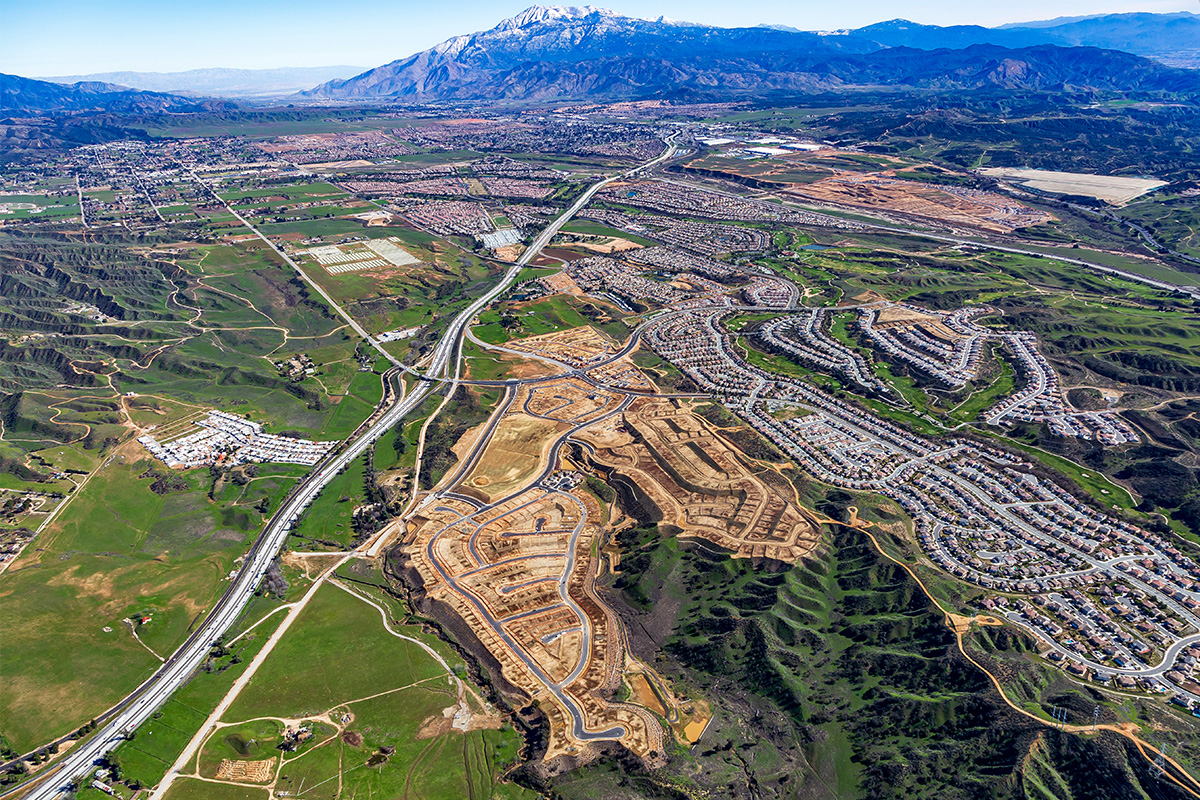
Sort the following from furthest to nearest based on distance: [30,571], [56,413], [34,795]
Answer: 1. [56,413]
2. [30,571]
3. [34,795]

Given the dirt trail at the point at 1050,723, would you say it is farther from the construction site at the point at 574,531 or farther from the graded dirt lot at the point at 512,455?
the graded dirt lot at the point at 512,455

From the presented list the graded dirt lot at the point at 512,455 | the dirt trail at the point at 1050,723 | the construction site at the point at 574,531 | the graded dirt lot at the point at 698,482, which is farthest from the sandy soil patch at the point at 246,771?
the dirt trail at the point at 1050,723

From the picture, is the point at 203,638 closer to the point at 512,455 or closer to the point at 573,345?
the point at 512,455

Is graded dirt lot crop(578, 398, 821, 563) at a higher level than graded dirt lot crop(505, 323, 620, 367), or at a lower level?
lower

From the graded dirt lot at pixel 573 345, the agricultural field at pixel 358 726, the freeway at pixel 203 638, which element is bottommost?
the agricultural field at pixel 358 726

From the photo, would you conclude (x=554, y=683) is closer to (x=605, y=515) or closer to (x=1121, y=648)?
(x=605, y=515)

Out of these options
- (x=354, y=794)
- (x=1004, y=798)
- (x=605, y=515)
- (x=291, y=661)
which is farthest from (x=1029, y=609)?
(x=291, y=661)

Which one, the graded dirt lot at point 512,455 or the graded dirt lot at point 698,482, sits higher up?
the graded dirt lot at point 512,455

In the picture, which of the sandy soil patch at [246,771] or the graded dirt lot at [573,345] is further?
the graded dirt lot at [573,345]

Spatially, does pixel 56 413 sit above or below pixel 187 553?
above

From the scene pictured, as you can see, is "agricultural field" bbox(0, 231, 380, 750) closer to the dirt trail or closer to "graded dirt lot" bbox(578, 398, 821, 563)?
"graded dirt lot" bbox(578, 398, 821, 563)

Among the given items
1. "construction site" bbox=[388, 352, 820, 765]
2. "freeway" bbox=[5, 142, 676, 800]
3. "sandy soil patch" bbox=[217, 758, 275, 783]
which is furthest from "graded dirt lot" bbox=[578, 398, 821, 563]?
"sandy soil patch" bbox=[217, 758, 275, 783]
